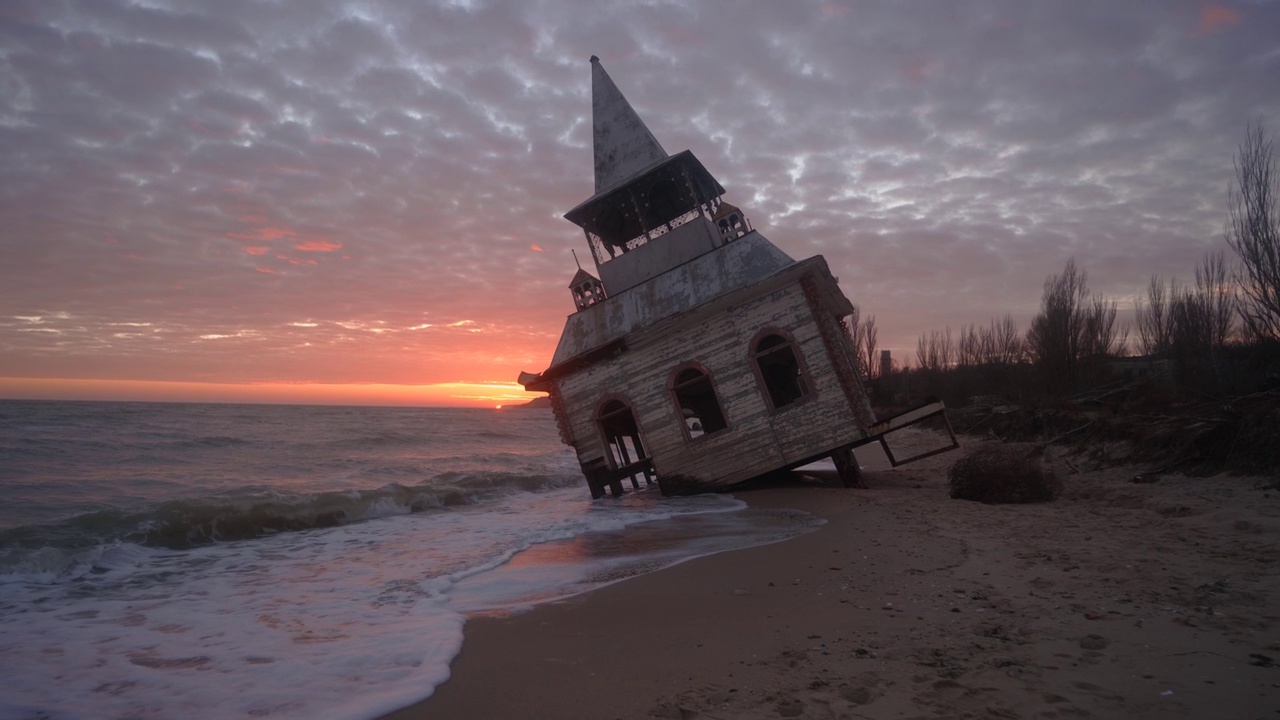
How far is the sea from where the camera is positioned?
15.1ft

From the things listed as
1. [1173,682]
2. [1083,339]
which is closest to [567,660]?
[1173,682]

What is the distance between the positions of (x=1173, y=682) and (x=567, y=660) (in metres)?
3.53

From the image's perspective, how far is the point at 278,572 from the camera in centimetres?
892

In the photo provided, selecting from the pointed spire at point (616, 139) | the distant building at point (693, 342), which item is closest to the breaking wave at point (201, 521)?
the distant building at point (693, 342)

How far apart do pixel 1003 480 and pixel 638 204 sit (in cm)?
1061

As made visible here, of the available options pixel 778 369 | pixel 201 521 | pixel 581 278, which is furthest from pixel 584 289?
pixel 201 521

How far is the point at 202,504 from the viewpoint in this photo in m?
13.0

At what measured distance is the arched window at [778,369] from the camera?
45.0 ft

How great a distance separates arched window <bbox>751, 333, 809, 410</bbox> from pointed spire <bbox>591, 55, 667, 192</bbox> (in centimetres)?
574

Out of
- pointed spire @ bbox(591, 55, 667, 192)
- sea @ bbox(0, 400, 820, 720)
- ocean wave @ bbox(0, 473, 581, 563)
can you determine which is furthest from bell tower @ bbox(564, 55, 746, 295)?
ocean wave @ bbox(0, 473, 581, 563)

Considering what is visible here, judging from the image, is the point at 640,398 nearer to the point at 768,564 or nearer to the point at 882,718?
the point at 768,564

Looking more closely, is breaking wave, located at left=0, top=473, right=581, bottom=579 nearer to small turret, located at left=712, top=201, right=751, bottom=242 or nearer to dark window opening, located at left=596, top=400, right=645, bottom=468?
dark window opening, located at left=596, top=400, right=645, bottom=468

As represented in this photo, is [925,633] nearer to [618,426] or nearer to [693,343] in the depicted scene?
[693,343]

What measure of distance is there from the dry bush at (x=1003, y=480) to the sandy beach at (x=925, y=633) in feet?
7.95
